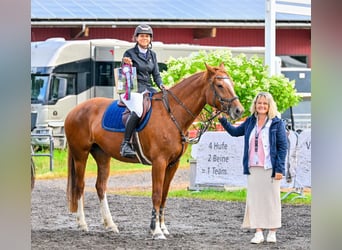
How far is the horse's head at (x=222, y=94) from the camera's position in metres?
6.31

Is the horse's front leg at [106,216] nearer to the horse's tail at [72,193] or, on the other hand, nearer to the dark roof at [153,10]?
the horse's tail at [72,193]

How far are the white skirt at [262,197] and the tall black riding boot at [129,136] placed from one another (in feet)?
3.70

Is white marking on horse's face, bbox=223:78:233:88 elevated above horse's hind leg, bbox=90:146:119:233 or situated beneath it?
elevated above

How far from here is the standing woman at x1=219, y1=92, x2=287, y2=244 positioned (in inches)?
233

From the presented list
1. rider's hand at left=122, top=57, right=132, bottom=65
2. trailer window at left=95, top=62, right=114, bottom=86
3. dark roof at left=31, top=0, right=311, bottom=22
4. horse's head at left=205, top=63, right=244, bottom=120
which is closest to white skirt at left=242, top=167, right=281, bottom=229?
horse's head at left=205, top=63, right=244, bottom=120

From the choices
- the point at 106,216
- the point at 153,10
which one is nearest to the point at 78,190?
the point at 106,216

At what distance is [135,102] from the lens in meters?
6.56

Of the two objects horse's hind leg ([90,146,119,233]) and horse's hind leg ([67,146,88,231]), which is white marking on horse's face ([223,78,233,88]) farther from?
horse's hind leg ([67,146,88,231])

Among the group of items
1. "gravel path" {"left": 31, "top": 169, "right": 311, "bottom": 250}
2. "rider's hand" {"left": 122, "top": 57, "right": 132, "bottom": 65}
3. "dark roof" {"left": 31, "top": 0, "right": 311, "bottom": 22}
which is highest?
"dark roof" {"left": 31, "top": 0, "right": 311, "bottom": 22}

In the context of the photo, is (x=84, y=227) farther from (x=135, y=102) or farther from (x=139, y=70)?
(x=139, y=70)

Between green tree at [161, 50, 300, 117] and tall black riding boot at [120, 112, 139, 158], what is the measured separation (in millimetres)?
4250

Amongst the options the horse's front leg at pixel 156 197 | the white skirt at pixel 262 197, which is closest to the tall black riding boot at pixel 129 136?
the horse's front leg at pixel 156 197
